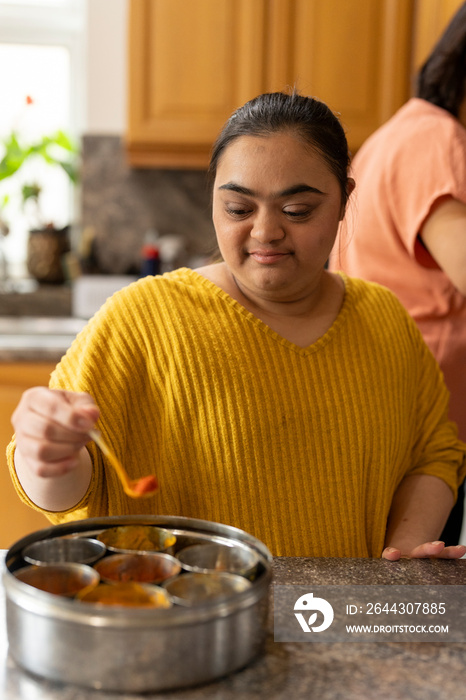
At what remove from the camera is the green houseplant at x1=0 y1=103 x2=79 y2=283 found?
9.58ft

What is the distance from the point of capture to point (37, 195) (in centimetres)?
296

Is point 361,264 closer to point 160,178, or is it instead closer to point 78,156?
point 160,178

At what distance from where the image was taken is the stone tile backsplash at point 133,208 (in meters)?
2.92

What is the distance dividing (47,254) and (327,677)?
248 cm

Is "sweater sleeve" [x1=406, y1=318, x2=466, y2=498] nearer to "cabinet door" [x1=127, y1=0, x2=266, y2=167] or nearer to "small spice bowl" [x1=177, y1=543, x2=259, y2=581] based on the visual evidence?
"small spice bowl" [x1=177, y1=543, x2=259, y2=581]

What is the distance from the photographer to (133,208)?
2.95 m

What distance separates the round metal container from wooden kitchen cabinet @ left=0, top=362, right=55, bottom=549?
1637mm

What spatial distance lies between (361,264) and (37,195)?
1786 mm

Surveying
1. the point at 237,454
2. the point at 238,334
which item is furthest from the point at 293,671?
the point at 238,334

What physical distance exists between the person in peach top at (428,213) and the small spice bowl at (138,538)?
771 mm

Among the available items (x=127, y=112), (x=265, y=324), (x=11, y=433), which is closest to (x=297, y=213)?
(x=265, y=324)

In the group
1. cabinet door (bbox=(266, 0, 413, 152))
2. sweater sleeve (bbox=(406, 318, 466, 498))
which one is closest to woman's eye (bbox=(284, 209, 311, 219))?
sweater sleeve (bbox=(406, 318, 466, 498))

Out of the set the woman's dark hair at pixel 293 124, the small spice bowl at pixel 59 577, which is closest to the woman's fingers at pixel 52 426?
the small spice bowl at pixel 59 577

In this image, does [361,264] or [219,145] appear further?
[361,264]
